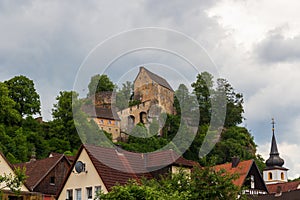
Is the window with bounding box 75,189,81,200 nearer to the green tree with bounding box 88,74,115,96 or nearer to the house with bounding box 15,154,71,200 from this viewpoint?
the house with bounding box 15,154,71,200

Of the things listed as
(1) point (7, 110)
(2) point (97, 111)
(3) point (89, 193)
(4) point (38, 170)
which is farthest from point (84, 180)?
(1) point (7, 110)

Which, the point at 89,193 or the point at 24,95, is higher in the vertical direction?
the point at 24,95

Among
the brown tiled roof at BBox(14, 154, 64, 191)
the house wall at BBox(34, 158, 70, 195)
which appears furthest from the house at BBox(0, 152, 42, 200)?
the house wall at BBox(34, 158, 70, 195)

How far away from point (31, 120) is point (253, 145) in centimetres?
3786

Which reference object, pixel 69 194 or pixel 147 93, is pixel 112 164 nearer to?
pixel 69 194

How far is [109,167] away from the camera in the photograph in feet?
171

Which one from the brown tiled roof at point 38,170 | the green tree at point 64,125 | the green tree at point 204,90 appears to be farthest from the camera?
the green tree at point 64,125

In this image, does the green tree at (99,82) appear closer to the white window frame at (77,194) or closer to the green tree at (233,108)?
the white window frame at (77,194)

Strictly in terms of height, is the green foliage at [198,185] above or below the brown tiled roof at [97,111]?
below

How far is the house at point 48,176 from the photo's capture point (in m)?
60.9

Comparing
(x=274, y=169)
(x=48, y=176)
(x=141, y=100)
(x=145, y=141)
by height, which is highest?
(x=274, y=169)

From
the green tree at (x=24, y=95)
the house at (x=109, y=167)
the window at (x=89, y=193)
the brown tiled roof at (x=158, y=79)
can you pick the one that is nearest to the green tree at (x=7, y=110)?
the green tree at (x=24, y=95)

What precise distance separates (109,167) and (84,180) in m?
2.21

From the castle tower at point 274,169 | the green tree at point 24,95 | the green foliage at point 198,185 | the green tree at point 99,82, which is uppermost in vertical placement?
the green tree at point 24,95
